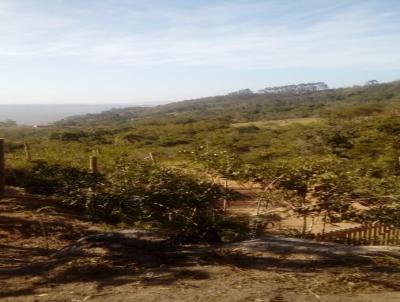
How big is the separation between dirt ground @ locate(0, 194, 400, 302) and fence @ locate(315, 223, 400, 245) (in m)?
3.90

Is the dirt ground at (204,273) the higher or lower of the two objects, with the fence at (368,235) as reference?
higher

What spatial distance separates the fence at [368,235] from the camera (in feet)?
27.8

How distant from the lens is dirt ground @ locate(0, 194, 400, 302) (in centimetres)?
375

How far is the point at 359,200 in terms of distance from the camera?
25.1ft

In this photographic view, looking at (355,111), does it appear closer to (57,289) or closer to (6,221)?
(6,221)

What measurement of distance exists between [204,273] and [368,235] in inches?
225

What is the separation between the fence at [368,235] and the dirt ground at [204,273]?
12.8 ft

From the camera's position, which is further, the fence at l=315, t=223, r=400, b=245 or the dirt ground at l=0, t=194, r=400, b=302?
the fence at l=315, t=223, r=400, b=245

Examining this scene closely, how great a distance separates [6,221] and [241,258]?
18.7 feet

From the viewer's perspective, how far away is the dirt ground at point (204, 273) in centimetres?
375

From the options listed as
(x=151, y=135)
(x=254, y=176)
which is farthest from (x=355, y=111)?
(x=254, y=176)

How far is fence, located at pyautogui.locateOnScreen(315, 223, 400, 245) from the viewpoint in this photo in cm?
847

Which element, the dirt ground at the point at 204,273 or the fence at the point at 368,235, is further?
the fence at the point at 368,235

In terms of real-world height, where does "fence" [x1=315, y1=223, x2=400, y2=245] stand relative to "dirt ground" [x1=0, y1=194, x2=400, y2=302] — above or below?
below
